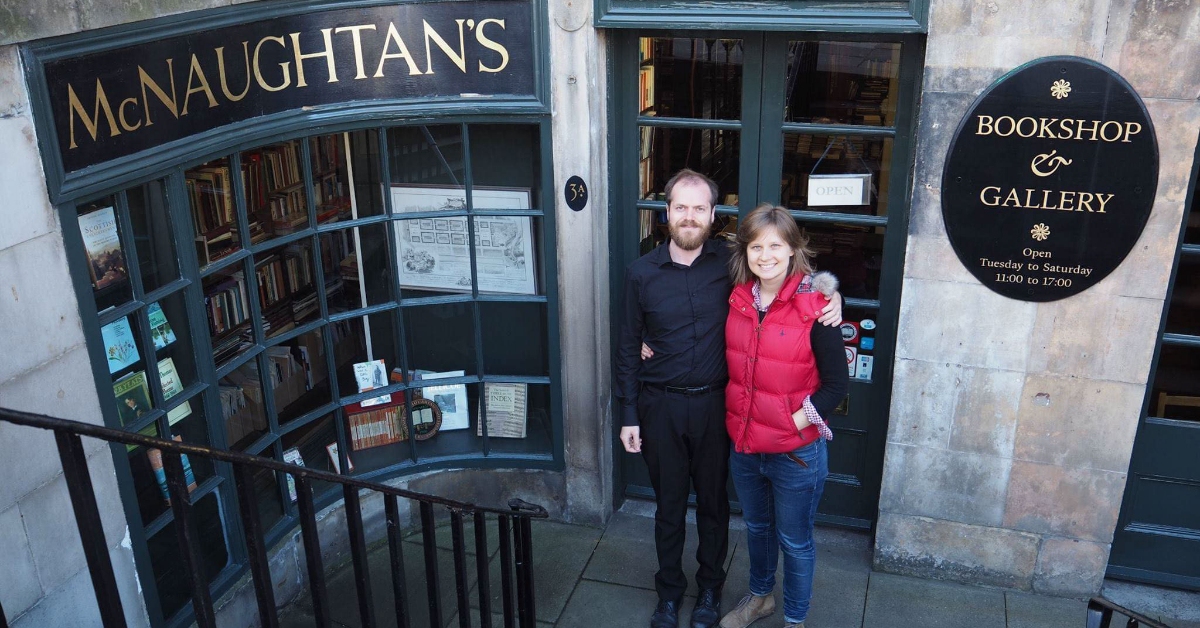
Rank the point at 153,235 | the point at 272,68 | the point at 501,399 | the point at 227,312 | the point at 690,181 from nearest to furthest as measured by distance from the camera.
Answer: the point at 153,235 < the point at 690,181 < the point at 272,68 < the point at 227,312 < the point at 501,399

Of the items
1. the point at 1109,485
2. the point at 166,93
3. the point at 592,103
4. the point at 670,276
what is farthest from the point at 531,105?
the point at 1109,485

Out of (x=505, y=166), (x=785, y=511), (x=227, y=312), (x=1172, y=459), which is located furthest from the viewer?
(x=505, y=166)

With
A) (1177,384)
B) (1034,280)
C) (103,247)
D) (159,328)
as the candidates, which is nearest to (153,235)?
(103,247)

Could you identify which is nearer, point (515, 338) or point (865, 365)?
point (865, 365)

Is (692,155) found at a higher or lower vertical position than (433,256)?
higher

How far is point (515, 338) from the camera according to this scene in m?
5.38

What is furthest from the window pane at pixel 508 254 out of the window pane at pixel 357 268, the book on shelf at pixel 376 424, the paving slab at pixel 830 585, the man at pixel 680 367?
the paving slab at pixel 830 585

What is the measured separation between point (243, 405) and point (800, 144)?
291cm

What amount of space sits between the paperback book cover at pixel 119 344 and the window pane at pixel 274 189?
830 mm

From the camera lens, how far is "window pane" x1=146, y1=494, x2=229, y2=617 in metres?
4.09

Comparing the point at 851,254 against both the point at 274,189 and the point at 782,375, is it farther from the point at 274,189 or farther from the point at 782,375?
the point at 274,189

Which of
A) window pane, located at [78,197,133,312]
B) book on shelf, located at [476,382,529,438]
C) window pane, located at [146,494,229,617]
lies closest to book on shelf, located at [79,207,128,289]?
window pane, located at [78,197,133,312]

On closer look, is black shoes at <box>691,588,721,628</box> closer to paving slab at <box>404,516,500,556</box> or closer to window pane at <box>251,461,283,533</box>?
paving slab at <box>404,516,500,556</box>

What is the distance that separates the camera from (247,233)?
441 centimetres
